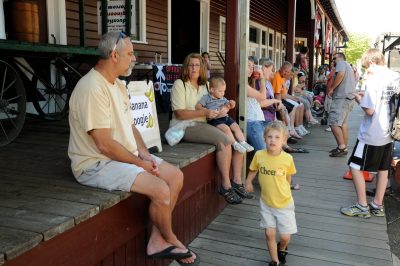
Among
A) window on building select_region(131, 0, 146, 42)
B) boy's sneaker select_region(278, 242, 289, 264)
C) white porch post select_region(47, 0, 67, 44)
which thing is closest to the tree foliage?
window on building select_region(131, 0, 146, 42)

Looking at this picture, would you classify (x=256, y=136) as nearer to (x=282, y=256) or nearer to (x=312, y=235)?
(x=312, y=235)

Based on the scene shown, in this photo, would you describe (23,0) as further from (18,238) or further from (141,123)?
(18,238)

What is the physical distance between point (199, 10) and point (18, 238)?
866 cm

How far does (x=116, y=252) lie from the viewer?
233 centimetres

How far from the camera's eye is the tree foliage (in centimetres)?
5701

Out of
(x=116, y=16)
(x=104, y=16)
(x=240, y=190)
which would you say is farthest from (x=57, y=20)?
(x=240, y=190)

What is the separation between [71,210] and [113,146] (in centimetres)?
44

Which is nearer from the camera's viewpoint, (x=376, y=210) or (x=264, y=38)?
(x=376, y=210)

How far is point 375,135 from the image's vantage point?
3799 millimetres

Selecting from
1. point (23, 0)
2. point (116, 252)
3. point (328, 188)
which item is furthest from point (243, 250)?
point (23, 0)

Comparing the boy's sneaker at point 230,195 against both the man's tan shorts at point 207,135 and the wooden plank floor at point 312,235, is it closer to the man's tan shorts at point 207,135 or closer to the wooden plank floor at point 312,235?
the wooden plank floor at point 312,235

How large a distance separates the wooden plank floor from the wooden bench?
0.24m

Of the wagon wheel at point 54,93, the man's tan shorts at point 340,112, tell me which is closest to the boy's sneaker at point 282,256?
the wagon wheel at point 54,93

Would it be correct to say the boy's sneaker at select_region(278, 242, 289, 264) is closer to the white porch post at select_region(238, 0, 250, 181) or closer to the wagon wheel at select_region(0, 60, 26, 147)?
the white porch post at select_region(238, 0, 250, 181)
